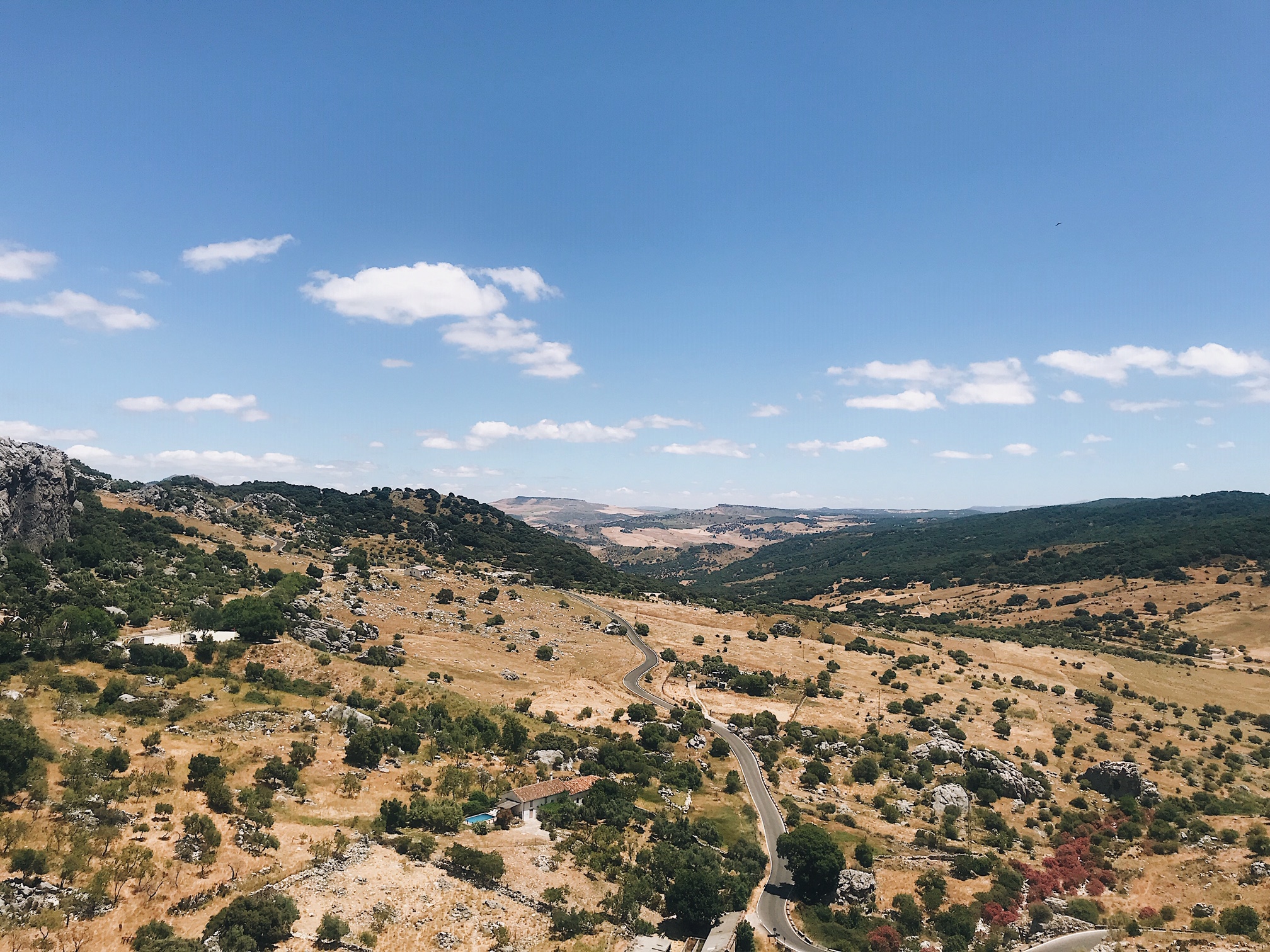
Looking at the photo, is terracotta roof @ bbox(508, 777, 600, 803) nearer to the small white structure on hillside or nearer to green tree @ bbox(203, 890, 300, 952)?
green tree @ bbox(203, 890, 300, 952)

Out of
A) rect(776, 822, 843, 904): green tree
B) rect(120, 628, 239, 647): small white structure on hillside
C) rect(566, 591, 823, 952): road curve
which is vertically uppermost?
rect(120, 628, 239, 647): small white structure on hillside

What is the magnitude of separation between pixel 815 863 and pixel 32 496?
360 ft

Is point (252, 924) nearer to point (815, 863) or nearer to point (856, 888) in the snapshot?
point (815, 863)

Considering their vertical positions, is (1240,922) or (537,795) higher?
(537,795)

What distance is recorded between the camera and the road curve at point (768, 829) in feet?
137

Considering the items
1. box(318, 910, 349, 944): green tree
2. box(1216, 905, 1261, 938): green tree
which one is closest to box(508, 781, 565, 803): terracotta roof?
box(318, 910, 349, 944): green tree

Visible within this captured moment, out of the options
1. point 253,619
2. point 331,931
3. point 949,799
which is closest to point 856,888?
point 949,799

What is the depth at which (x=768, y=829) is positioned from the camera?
182ft

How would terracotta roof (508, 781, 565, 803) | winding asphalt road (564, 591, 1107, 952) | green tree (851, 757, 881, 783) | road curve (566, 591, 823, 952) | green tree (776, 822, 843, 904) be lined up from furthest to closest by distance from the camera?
green tree (851, 757, 881, 783) → terracotta roof (508, 781, 565, 803) → green tree (776, 822, 843, 904) → road curve (566, 591, 823, 952) → winding asphalt road (564, 591, 1107, 952)

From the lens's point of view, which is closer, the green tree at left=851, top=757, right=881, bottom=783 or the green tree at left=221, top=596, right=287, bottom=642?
the green tree at left=851, top=757, right=881, bottom=783

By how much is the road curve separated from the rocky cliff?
85.5m

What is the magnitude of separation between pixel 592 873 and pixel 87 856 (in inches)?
1145

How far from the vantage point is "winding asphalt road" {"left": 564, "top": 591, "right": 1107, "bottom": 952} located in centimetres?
4047

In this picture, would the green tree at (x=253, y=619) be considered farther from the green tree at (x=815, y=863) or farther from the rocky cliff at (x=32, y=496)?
the green tree at (x=815, y=863)
